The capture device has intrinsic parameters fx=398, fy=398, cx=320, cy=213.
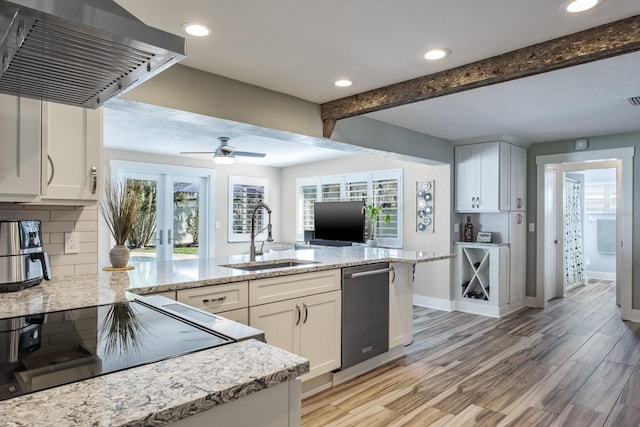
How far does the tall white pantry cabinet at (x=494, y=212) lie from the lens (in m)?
5.04

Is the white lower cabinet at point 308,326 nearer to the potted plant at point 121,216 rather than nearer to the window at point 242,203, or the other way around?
the potted plant at point 121,216

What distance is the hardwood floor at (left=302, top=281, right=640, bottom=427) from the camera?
99.3 inches

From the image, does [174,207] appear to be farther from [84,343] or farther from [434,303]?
[84,343]

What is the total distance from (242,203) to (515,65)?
19.1 ft

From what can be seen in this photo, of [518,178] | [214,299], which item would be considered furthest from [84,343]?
[518,178]

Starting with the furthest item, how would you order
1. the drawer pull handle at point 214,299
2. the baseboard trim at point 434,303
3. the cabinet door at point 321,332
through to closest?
the baseboard trim at point 434,303 < the cabinet door at point 321,332 < the drawer pull handle at point 214,299

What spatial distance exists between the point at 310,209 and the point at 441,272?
2.96 meters

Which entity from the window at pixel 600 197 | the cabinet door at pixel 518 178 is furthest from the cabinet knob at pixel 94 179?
the window at pixel 600 197

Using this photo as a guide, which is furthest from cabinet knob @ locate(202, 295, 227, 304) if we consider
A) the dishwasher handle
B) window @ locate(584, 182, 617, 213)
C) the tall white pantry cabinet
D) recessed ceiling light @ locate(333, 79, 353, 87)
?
window @ locate(584, 182, 617, 213)

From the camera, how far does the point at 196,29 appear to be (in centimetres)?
218

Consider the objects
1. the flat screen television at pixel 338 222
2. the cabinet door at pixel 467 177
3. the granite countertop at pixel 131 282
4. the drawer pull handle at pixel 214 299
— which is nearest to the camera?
the granite countertop at pixel 131 282

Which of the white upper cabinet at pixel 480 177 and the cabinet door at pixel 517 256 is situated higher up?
the white upper cabinet at pixel 480 177

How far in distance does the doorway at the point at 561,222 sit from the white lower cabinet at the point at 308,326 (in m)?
3.89

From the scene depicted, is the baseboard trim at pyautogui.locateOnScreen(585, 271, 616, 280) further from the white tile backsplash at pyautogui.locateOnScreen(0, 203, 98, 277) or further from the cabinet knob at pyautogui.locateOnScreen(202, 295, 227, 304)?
the white tile backsplash at pyautogui.locateOnScreen(0, 203, 98, 277)
